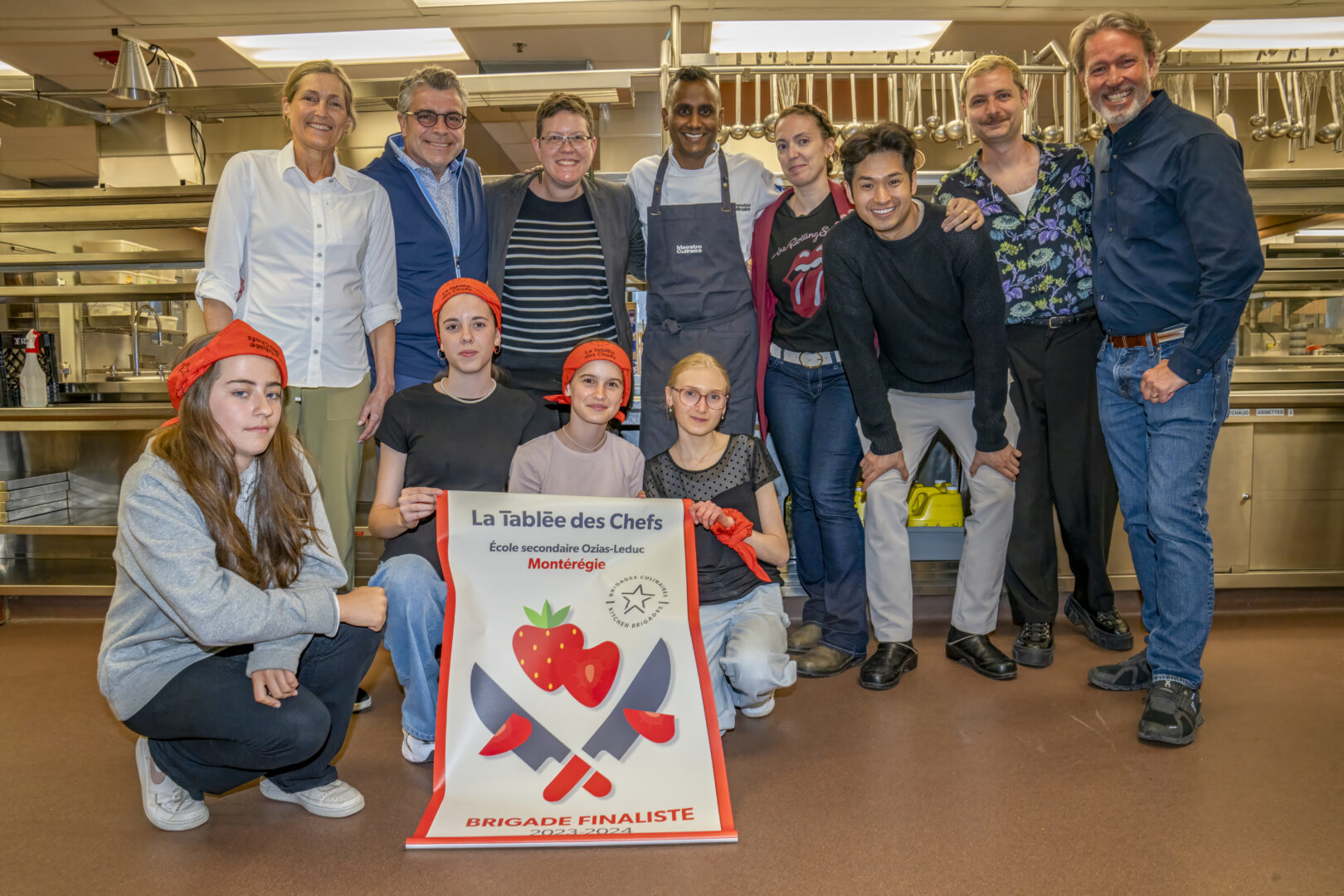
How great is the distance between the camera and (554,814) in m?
1.98

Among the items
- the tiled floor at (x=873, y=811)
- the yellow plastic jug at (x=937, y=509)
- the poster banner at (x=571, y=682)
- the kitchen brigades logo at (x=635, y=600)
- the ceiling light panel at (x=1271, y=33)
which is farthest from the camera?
the ceiling light panel at (x=1271, y=33)

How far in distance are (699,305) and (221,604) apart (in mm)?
1866

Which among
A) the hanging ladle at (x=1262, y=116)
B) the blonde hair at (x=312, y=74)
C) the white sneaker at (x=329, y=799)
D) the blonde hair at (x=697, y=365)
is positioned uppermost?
the hanging ladle at (x=1262, y=116)

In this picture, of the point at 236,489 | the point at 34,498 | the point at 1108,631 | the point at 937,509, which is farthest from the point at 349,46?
the point at 1108,631

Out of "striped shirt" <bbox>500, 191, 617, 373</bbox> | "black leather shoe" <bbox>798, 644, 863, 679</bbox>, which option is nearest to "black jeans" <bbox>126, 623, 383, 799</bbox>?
"striped shirt" <bbox>500, 191, 617, 373</bbox>

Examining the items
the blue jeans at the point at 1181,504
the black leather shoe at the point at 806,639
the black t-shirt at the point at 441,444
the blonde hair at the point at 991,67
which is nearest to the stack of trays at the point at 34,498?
the black t-shirt at the point at 441,444

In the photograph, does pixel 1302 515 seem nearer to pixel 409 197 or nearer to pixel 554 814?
pixel 554 814

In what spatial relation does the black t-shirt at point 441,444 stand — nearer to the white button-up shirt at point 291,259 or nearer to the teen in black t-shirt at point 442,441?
the teen in black t-shirt at point 442,441

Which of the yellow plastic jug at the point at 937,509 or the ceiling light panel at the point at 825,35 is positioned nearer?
the yellow plastic jug at the point at 937,509

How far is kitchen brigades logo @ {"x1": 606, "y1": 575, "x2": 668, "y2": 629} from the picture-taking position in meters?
2.30

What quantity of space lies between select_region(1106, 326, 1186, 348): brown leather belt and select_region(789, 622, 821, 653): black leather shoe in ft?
4.81

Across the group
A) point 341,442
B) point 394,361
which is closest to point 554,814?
point 341,442

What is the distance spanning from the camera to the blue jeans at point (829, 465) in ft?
10.6

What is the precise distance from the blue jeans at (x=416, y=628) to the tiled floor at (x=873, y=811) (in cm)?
18
